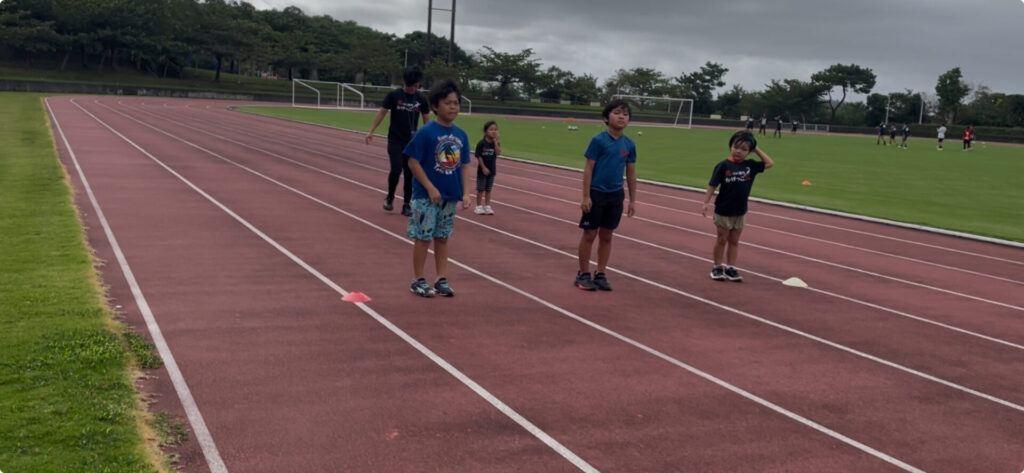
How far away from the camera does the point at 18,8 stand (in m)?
76.4

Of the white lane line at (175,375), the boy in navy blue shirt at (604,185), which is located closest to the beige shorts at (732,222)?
the boy in navy blue shirt at (604,185)

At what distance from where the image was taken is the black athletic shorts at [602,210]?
309 inches

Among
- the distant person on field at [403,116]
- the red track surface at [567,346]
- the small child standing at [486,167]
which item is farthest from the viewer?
the small child standing at [486,167]

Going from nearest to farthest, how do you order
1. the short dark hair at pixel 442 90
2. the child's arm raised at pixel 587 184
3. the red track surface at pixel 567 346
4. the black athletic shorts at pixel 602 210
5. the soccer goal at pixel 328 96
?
the red track surface at pixel 567 346, the short dark hair at pixel 442 90, the child's arm raised at pixel 587 184, the black athletic shorts at pixel 602 210, the soccer goal at pixel 328 96

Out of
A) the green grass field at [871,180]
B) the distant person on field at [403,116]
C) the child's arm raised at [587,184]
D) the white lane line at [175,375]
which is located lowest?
the white lane line at [175,375]

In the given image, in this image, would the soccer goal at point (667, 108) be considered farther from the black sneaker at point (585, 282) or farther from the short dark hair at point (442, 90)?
the short dark hair at point (442, 90)

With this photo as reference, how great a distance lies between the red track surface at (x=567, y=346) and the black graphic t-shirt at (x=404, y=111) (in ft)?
4.01

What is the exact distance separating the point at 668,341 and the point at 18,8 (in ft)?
285

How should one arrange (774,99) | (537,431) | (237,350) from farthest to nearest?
(774,99)
(237,350)
(537,431)

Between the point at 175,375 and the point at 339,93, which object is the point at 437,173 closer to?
the point at 175,375

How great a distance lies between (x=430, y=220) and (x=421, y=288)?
24.2 inches

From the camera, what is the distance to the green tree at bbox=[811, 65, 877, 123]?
9800cm

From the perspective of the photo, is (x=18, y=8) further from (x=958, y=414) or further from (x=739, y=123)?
(x=958, y=414)

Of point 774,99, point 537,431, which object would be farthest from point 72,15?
point 537,431
